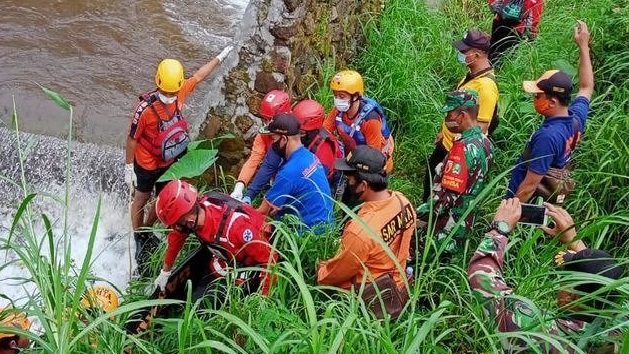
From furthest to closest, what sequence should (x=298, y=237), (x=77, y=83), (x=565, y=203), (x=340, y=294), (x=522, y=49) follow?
(x=77, y=83) < (x=522, y=49) < (x=565, y=203) < (x=298, y=237) < (x=340, y=294)

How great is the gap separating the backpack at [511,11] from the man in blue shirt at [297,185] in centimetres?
328

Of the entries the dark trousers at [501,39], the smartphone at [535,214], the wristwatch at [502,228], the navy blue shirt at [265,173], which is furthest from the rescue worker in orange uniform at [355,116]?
the dark trousers at [501,39]

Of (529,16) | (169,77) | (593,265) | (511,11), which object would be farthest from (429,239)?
(529,16)

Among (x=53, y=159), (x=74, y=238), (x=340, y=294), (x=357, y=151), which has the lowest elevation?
(x=74, y=238)

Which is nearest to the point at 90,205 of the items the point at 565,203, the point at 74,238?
the point at 74,238

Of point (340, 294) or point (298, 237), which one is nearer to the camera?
point (340, 294)

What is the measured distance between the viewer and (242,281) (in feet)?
11.6

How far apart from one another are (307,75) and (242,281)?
2.77 metres

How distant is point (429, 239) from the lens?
2758 mm

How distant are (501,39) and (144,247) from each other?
13.3 ft

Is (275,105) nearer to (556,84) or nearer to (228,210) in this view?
(228,210)

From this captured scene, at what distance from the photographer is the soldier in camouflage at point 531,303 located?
242 centimetres

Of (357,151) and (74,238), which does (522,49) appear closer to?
(357,151)

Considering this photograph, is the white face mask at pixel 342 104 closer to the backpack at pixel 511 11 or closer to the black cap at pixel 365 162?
the black cap at pixel 365 162
